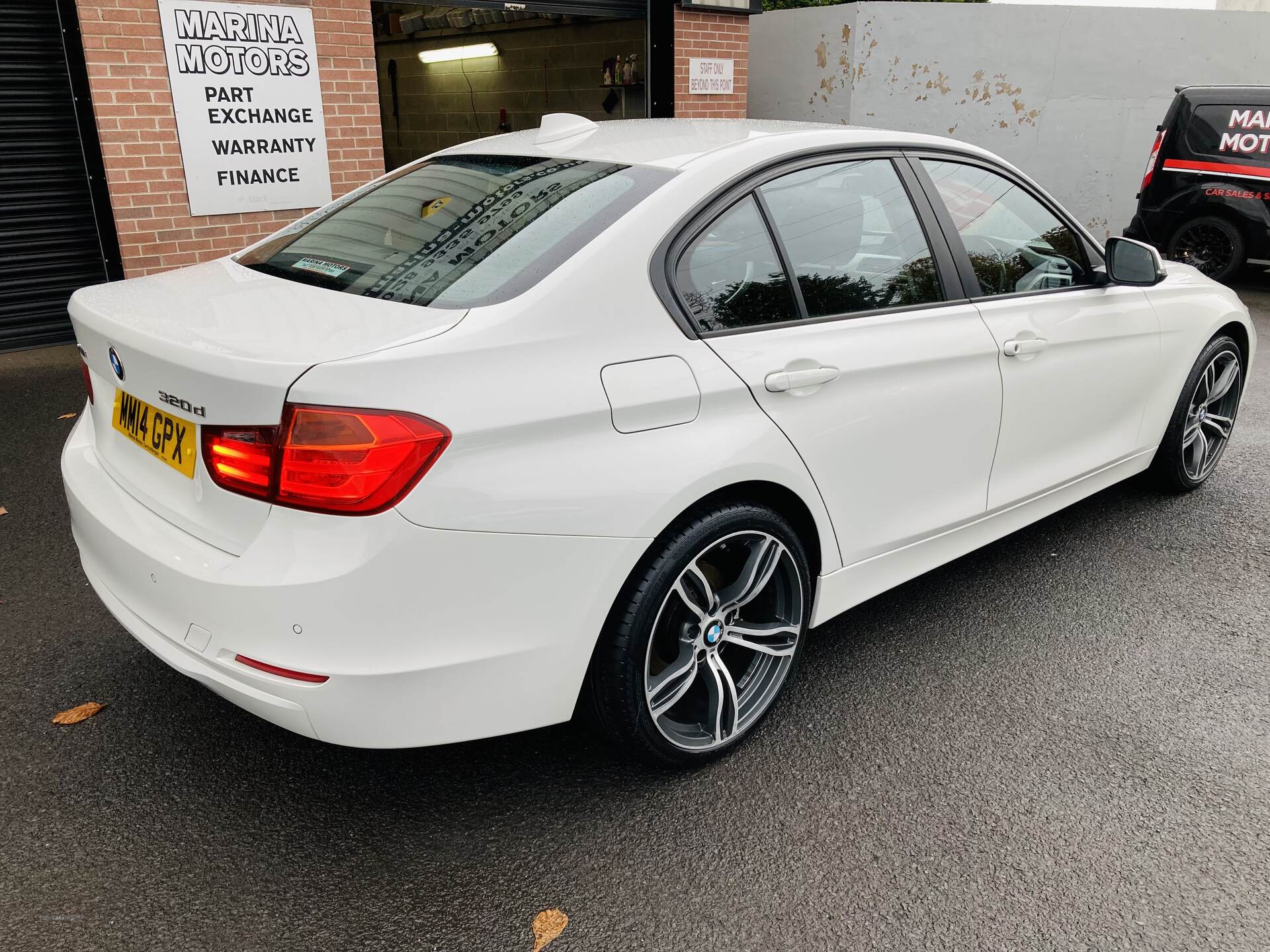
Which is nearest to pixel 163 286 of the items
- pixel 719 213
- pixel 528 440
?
pixel 528 440

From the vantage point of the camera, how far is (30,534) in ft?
13.4

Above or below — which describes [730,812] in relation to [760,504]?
below

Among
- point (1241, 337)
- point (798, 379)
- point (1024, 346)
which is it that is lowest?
point (1241, 337)

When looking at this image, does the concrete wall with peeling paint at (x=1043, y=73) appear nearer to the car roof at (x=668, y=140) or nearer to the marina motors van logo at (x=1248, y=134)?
the marina motors van logo at (x=1248, y=134)

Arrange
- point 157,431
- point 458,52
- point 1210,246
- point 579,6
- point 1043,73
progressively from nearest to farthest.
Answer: point 157,431, point 579,6, point 1210,246, point 1043,73, point 458,52

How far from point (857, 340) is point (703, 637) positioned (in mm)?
932

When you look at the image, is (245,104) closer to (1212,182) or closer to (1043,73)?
(1212,182)

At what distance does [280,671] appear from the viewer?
2076mm

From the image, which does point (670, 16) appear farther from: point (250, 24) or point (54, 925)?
point (54, 925)

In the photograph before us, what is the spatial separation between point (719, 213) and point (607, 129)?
844mm

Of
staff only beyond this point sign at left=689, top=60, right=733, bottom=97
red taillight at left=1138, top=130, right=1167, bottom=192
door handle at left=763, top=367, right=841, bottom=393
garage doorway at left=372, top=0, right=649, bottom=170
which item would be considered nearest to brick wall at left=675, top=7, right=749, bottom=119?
staff only beyond this point sign at left=689, top=60, right=733, bottom=97

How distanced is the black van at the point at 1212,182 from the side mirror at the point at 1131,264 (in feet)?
25.3

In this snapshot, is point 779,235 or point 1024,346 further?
point 1024,346

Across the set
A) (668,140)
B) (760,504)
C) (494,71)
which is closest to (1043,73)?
(494,71)
